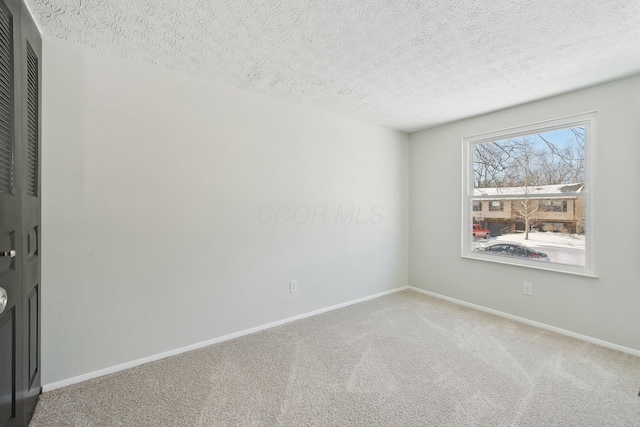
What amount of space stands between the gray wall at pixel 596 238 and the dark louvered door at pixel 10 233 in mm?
4014

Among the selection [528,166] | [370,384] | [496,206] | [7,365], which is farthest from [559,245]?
[7,365]

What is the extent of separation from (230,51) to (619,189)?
3450mm

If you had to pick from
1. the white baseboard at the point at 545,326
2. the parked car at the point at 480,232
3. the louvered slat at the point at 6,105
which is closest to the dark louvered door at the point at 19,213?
the louvered slat at the point at 6,105

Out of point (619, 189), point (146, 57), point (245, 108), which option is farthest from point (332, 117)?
point (619, 189)

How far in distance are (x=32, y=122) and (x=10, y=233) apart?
30.4 inches

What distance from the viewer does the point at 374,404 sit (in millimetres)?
1786

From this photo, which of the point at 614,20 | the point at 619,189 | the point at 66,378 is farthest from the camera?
the point at 619,189

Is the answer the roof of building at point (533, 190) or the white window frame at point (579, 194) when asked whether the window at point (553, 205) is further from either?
the white window frame at point (579, 194)

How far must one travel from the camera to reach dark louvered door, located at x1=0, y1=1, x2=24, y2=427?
3.96ft

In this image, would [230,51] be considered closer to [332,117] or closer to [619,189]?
[332,117]

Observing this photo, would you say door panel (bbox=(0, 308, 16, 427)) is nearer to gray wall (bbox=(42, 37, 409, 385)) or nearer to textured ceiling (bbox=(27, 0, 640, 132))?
gray wall (bbox=(42, 37, 409, 385))

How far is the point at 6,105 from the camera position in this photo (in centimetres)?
126

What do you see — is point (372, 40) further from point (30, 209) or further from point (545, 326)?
point (545, 326)

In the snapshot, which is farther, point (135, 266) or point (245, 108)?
point (245, 108)
